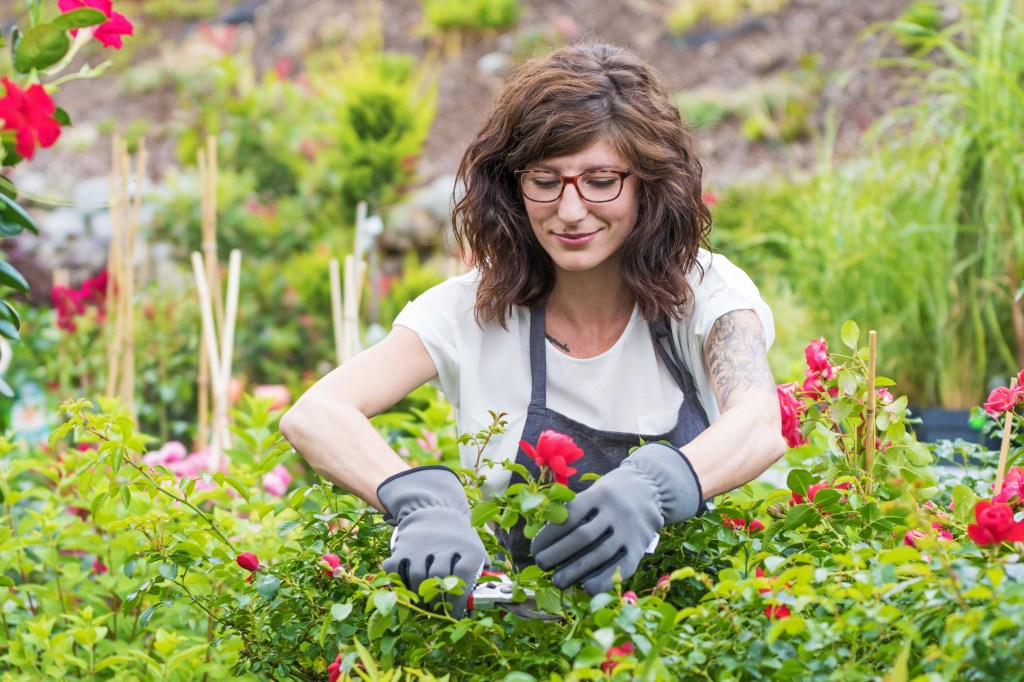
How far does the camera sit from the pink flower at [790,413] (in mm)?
1834

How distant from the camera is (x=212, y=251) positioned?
3369 mm

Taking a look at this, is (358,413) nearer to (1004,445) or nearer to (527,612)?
(527,612)

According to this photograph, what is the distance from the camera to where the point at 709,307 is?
6.20ft

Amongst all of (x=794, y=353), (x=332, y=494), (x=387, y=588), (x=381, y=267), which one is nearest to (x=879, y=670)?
(x=387, y=588)

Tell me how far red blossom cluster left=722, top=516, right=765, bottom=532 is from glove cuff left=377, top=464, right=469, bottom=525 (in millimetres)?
397

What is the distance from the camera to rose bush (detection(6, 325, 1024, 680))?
1.14 metres

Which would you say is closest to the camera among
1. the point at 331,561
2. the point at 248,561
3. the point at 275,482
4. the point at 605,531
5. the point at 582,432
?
the point at 605,531

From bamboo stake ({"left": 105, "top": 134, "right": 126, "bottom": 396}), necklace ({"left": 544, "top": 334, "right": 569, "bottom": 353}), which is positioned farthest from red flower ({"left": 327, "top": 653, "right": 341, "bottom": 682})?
bamboo stake ({"left": 105, "top": 134, "right": 126, "bottom": 396})

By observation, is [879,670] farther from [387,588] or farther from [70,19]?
[70,19]

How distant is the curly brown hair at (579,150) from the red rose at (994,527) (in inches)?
30.3

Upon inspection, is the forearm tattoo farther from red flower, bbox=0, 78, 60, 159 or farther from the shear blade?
red flower, bbox=0, 78, 60, 159

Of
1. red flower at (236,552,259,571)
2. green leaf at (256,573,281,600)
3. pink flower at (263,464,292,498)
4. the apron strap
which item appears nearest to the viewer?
green leaf at (256,573,281,600)

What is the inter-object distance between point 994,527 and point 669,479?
415mm

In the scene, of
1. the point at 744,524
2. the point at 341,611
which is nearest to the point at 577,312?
the point at 744,524
